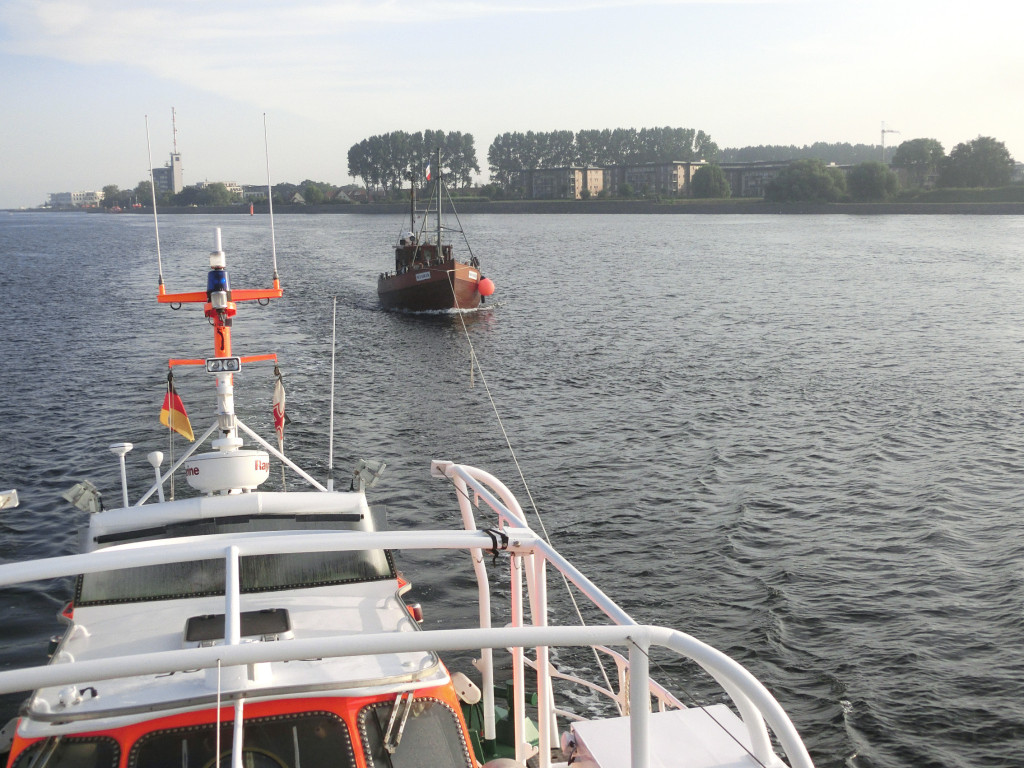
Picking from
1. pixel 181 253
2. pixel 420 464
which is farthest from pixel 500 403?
pixel 181 253

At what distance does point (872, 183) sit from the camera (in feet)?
516

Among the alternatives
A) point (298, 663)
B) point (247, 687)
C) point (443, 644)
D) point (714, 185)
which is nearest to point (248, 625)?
point (298, 663)

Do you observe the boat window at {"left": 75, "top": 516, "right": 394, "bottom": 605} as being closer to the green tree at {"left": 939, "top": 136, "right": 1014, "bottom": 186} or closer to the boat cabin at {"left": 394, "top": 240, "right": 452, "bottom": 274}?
the boat cabin at {"left": 394, "top": 240, "right": 452, "bottom": 274}

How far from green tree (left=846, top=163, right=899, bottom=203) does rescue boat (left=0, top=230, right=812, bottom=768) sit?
538ft

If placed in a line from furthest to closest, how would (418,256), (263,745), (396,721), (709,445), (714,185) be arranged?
(714,185) < (418,256) < (709,445) < (396,721) < (263,745)

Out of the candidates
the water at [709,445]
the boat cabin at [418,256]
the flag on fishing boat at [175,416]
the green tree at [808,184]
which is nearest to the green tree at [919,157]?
the green tree at [808,184]

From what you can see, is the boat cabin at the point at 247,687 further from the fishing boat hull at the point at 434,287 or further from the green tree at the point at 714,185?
the green tree at the point at 714,185

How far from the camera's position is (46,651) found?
14625 millimetres

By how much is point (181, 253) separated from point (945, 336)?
247 feet

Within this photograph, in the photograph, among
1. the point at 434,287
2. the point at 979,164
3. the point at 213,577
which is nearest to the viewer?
the point at 213,577

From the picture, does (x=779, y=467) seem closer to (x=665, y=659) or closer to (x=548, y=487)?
(x=548, y=487)

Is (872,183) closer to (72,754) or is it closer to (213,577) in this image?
(213,577)

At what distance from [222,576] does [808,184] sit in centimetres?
16874

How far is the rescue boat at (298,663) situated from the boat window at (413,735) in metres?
0.01
